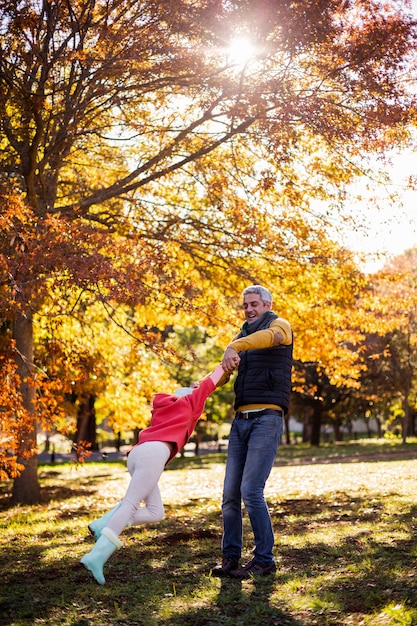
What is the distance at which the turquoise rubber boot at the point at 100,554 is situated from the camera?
484 cm

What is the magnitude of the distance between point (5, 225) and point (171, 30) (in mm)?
3659

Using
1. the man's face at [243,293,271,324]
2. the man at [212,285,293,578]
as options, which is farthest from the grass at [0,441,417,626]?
the man's face at [243,293,271,324]

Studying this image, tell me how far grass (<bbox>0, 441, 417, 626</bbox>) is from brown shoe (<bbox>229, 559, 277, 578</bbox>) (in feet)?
0.29

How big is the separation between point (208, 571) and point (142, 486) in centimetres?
148

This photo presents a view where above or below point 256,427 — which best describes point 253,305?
above

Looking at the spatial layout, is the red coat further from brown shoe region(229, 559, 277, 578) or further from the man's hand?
brown shoe region(229, 559, 277, 578)

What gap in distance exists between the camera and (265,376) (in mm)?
5785

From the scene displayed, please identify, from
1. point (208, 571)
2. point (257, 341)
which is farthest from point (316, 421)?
point (257, 341)

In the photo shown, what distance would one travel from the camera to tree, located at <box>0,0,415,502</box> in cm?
870

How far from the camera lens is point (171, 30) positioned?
9500 mm

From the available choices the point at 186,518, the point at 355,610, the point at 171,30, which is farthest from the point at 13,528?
the point at 171,30

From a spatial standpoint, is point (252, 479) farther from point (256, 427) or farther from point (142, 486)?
point (142, 486)

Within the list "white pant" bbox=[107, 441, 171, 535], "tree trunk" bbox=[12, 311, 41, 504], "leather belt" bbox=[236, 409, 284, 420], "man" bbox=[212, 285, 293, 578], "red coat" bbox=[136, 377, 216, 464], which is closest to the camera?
"white pant" bbox=[107, 441, 171, 535]

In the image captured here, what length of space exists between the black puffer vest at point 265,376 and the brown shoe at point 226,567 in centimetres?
120
